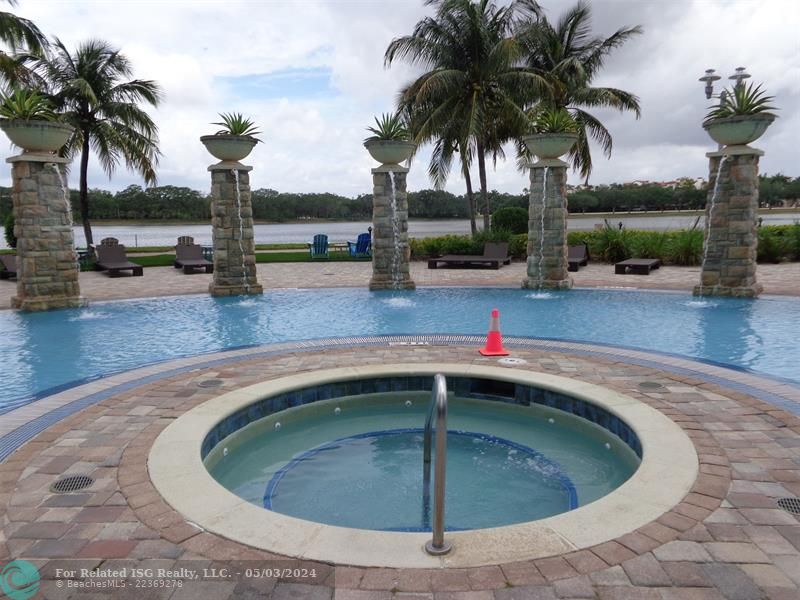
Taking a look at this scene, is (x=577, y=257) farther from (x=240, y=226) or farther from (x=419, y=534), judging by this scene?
(x=419, y=534)

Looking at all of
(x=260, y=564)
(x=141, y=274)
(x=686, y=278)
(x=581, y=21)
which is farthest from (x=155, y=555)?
(x=581, y=21)

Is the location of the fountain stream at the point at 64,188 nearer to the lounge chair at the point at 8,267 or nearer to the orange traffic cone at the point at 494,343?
the lounge chair at the point at 8,267

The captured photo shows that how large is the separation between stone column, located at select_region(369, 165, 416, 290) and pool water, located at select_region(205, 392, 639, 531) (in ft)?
30.0

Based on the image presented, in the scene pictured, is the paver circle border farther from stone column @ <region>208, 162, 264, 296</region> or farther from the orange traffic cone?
stone column @ <region>208, 162, 264, 296</region>

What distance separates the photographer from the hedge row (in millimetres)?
20406

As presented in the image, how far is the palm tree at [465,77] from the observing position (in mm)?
23062

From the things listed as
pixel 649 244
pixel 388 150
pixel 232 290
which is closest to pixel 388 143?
pixel 388 150

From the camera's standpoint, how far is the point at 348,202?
59.8m

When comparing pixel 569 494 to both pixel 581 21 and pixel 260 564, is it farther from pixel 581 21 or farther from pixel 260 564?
pixel 581 21

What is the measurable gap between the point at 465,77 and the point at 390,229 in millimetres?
10807

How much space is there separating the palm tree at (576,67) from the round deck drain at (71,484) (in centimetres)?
2383

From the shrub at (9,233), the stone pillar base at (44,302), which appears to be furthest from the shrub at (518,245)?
the shrub at (9,233)

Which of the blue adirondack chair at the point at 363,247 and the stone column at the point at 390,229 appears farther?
the blue adirondack chair at the point at 363,247

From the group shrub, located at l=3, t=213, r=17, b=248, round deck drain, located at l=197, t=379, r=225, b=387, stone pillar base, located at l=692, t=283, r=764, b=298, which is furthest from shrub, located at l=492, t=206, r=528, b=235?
round deck drain, located at l=197, t=379, r=225, b=387
